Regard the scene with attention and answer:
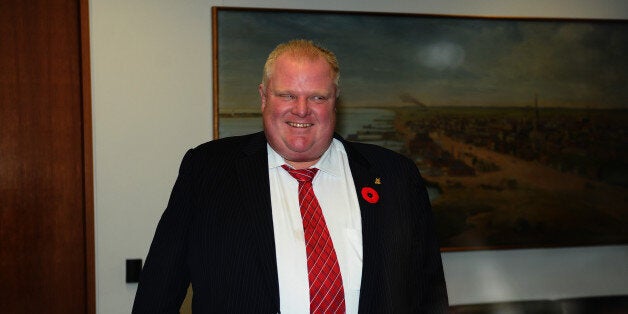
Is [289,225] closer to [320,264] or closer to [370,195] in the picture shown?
[320,264]

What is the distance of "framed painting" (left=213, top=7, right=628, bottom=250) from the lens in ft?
10.1

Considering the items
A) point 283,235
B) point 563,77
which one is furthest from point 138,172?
point 563,77

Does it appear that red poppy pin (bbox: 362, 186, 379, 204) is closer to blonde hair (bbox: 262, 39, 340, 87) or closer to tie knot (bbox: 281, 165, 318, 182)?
tie knot (bbox: 281, 165, 318, 182)

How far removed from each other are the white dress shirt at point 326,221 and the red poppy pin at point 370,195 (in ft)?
0.11

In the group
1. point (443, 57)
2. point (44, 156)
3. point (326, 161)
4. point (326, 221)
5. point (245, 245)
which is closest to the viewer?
point (245, 245)

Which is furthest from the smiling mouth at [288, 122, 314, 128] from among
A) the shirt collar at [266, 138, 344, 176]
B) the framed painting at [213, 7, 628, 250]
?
the framed painting at [213, 7, 628, 250]

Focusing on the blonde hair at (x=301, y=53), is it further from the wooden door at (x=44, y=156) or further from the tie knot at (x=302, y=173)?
the wooden door at (x=44, y=156)

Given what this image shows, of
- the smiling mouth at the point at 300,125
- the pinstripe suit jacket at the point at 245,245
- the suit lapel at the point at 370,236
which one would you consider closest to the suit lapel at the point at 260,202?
the pinstripe suit jacket at the point at 245,245

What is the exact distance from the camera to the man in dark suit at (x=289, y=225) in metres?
1.66

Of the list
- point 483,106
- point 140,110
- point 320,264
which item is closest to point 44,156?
point 140,110

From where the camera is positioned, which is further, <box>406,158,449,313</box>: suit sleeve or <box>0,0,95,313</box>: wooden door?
<box>0,0,95,313</box>: wooden door

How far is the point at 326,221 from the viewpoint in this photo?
1762 mm

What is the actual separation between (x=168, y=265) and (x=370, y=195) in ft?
1.95

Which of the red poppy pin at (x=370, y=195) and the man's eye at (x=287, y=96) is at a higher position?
the man's eye at (x=287, y=96)
